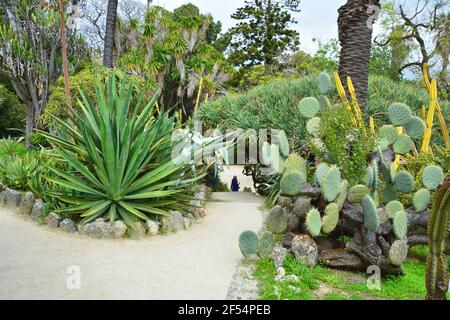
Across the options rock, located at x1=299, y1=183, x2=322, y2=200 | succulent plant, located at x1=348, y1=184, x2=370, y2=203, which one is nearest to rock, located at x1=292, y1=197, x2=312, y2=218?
rock, located at x1=299, y1=183, x2=322, y2=200

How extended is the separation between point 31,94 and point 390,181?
1403cm

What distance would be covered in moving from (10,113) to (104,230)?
18.5 meters

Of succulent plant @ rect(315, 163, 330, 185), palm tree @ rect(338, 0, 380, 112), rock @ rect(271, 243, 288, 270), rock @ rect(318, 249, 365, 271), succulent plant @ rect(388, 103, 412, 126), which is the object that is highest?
palm tree @ rect(338, 0, 380, 112)

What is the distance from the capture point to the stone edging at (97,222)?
5.51 metres

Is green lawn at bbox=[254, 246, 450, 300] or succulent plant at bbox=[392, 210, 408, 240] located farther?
succulent plant at bbox=[392, 210, 408, 240]

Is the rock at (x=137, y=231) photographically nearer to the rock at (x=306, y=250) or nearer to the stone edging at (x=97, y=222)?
the stone edging at (x=97, y=222)

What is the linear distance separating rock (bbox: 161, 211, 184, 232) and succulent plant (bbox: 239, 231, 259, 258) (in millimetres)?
1486

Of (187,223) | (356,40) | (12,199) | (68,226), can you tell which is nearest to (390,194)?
(187,223)

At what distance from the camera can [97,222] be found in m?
5.57

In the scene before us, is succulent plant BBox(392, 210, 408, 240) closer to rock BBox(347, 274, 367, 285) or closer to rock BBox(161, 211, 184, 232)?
rock BBox(347, 274, 367, 285)

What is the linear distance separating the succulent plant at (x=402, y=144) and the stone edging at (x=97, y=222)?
2970mm

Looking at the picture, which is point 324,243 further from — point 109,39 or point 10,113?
point 10,113

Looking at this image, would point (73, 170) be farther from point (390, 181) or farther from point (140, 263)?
point (390, 181)

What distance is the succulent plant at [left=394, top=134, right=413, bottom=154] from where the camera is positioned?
584 cm
